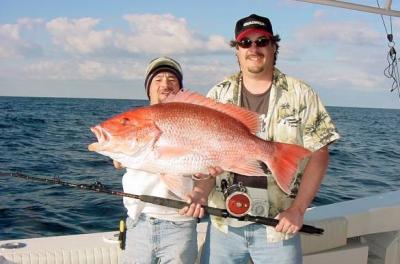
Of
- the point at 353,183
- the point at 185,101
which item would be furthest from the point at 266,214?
the point at 353,183

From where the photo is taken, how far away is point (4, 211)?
880 cm

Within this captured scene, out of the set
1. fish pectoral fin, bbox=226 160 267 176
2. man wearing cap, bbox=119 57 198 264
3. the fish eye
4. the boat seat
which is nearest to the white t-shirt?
man wearing cap, bbox=119 57 198 264

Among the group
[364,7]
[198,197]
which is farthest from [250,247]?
[364,7]

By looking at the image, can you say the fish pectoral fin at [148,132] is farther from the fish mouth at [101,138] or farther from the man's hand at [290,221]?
the man's hand at [290,221]

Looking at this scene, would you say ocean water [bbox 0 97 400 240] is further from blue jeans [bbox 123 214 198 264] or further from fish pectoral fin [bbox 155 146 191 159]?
fish pectoral fin [bbox 155 146 191 159]

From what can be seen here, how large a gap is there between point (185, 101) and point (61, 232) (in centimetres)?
586

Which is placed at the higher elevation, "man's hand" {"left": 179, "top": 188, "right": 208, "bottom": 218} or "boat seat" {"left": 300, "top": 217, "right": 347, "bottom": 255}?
"man's hand" {"left": 179, "top": 188, "right": 208, "bottom": 218}

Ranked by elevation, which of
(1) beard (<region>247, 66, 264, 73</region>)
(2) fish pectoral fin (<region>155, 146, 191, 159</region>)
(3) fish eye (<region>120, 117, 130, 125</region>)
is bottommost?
(2) fish pectoral fin (<region>155, 146, 191, 159</region>)

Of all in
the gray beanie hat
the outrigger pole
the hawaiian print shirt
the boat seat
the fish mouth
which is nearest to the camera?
the fish mouth

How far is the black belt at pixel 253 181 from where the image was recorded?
10.00ft

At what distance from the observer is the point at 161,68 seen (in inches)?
133

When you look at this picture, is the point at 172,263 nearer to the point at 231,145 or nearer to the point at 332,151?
the point at 231,145

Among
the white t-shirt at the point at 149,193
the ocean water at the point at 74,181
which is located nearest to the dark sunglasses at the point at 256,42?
the white t-shirt at the point at 149,193

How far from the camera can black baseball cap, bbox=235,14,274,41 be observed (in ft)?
9.69
